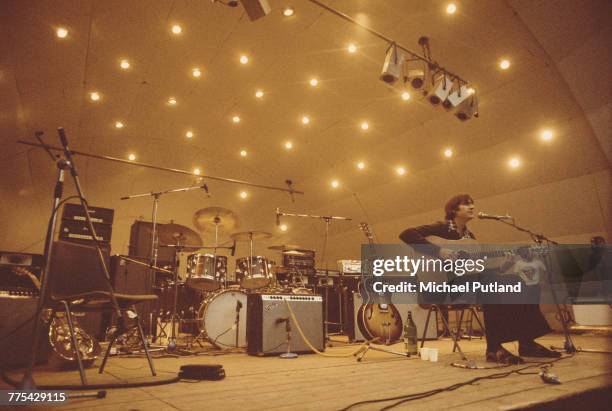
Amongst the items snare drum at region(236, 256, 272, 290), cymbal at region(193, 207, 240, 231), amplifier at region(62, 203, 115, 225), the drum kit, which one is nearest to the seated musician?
the drum kit

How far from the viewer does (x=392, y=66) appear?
4988mm

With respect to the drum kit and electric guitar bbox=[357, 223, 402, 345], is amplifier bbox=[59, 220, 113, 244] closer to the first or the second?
the drum kit

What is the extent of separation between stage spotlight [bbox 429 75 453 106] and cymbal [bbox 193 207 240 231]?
3423mm

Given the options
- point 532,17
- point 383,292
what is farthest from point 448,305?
point 532,17

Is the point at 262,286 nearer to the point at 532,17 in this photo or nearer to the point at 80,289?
the point at 80,289

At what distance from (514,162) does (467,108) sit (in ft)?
6.60

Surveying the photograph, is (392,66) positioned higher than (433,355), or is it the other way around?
(392,66)

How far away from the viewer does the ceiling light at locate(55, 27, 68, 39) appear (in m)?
5.46

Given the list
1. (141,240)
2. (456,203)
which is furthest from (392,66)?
(141,240)

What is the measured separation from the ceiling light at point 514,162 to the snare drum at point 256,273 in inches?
199

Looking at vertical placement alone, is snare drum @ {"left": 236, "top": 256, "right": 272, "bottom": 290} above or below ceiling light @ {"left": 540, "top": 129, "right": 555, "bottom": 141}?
below

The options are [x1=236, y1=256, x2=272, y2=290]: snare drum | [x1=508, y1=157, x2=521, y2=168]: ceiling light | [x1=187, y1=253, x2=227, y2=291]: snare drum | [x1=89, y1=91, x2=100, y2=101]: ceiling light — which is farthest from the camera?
[x1=508, y1=157, x2=521, y2=168]: ceiling light

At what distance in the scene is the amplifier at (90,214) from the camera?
5.84m

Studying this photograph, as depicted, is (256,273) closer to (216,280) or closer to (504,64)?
(216,280)
